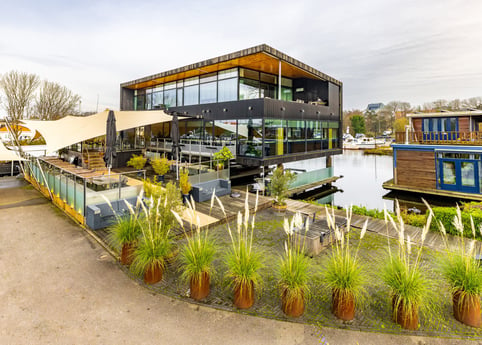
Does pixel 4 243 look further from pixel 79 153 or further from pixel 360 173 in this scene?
pixel 360 173

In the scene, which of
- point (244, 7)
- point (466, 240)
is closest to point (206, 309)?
point (466, 240)

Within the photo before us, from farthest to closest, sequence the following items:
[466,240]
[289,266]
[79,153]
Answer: [79,153], [466,240], [289,266]

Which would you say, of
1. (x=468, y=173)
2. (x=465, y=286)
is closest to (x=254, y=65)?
(x=468, y=173)

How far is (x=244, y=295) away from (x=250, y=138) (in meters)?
11.0

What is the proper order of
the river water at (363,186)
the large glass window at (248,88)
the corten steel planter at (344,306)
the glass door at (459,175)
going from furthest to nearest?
the large glass window at (248,88) → the river water at (363,186) → the glass door at (459,175) → the corten steel planter at (344,306)

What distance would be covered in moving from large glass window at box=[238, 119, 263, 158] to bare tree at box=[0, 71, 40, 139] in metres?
25.1

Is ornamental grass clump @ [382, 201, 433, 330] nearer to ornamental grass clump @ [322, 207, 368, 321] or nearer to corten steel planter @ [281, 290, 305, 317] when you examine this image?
ornamental grass clump @ [322, 207, 368, 321]

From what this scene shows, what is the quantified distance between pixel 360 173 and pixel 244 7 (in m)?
17.0

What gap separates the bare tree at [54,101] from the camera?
2849 cm

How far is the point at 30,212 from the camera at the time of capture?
846 centimetres

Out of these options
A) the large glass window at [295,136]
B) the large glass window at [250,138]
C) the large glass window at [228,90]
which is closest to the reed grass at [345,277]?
the large glass window at [250,138]

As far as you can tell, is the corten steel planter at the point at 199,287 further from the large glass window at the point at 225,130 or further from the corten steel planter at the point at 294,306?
the large glass window at the point at 225,130

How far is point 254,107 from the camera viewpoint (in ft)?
45.4

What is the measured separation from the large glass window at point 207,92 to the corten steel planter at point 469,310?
15.3 metres
